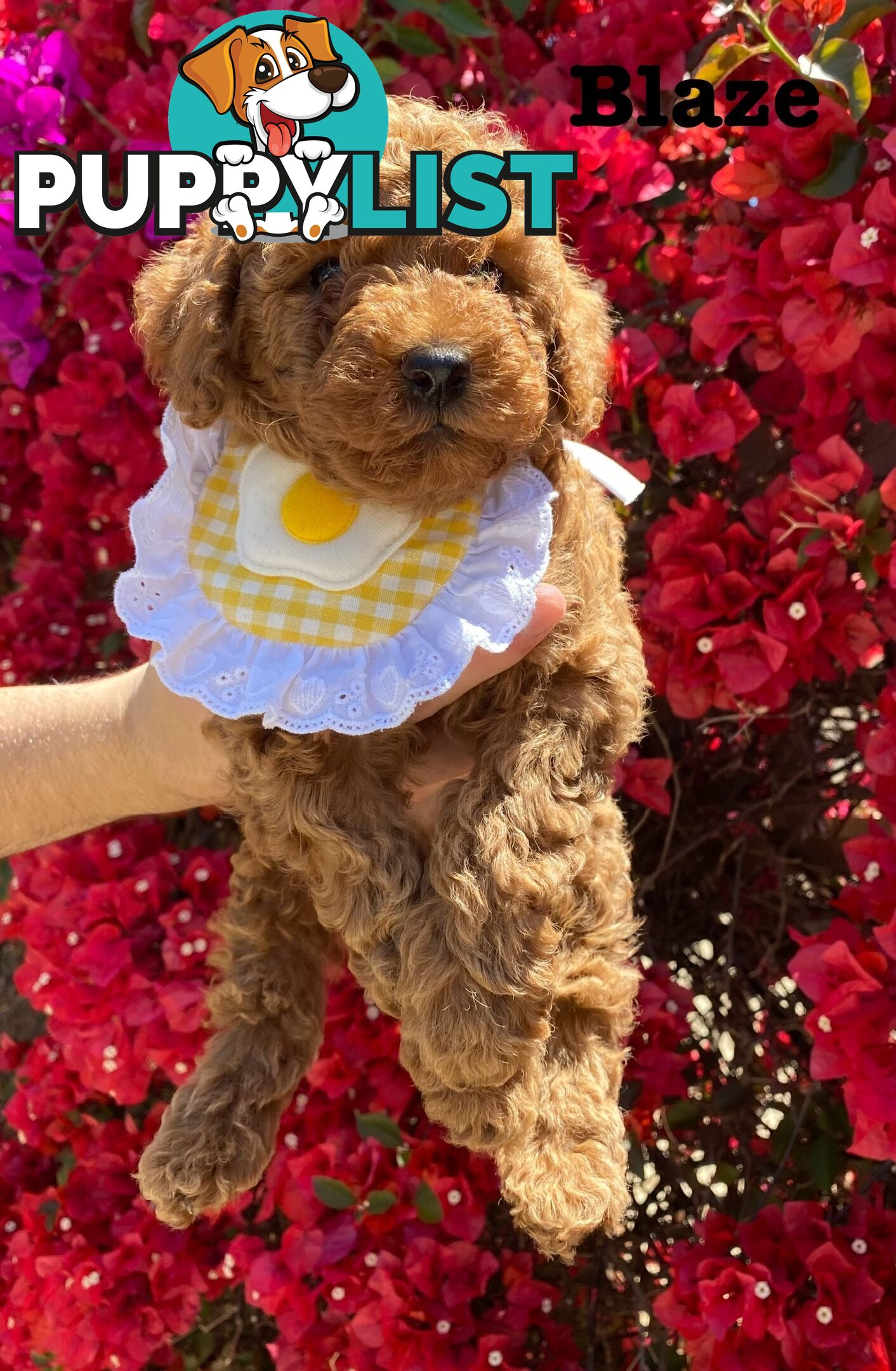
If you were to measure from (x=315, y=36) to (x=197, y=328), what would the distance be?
20.9 inches

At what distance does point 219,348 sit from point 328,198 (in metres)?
0.25

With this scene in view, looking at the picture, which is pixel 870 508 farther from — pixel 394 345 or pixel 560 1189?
pixel 560 1189

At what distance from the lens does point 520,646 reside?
1.61 metres

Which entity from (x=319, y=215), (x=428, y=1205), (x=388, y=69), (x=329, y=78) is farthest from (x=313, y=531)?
(x=428, y=1205)

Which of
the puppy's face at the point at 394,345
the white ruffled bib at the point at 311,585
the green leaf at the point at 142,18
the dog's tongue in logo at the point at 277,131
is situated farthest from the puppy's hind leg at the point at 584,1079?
the green leaf at the point at 142,18

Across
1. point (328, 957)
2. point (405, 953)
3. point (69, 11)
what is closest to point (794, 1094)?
point (328, 957)

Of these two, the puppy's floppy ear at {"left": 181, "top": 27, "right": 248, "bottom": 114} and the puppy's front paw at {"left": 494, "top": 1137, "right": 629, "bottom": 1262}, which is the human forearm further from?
the puppy's floppy ear at {"left": 181, "top": 27, "right": 248, "bottom": 114}

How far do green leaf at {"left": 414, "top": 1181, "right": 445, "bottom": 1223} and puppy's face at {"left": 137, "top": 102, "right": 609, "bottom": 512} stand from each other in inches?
53.3

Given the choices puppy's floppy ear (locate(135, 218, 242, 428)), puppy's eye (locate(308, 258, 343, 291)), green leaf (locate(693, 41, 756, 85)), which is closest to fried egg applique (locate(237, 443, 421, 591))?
puppy's floppy ear (locate(135, 218, 242, 428))

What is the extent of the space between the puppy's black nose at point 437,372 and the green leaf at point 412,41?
1222 mm

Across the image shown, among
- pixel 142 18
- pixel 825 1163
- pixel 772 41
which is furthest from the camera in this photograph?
pixel 142 18

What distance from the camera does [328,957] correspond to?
6.92 feet

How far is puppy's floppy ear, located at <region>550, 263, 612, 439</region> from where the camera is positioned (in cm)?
166

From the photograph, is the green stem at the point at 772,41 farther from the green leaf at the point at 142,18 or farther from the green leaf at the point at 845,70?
Result: the green leaf at the point at 142,18
